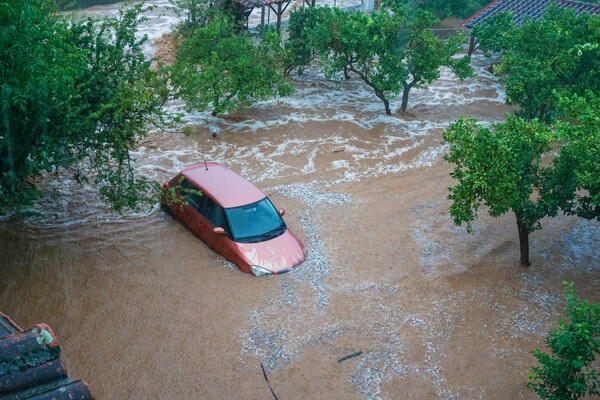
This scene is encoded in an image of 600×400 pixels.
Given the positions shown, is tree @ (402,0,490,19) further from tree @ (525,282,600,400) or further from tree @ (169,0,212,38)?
tree @ (525,282,600,400)

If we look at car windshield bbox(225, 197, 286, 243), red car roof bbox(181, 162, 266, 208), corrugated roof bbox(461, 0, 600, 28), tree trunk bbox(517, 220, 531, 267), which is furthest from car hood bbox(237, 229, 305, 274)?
corrugated roof bbox(461, 0, 600, 28)

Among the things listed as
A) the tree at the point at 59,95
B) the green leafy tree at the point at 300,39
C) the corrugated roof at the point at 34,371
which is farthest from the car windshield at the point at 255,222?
the green leafy tree at the point at 300,39

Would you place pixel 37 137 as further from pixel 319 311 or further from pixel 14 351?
pixel 14 351

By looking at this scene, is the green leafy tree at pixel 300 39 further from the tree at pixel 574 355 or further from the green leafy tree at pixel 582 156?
the tree at pixel 574 355

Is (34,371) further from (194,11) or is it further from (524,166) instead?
(194,11)

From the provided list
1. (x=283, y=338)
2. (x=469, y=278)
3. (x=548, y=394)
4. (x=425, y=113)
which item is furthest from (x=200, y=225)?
(x=425, y=113)

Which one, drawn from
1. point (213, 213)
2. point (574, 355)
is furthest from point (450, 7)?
point (574, 355)
